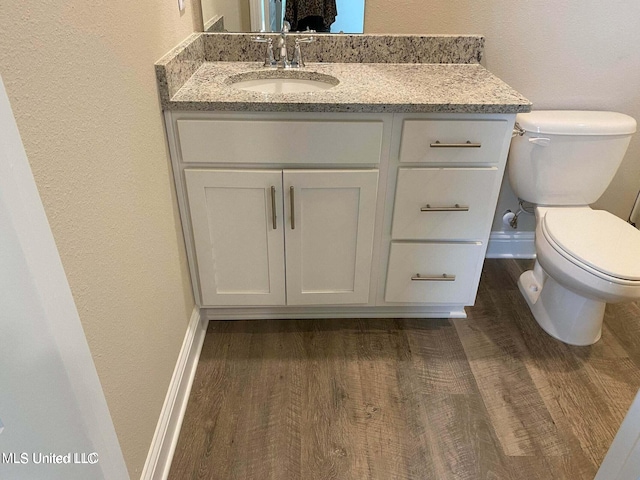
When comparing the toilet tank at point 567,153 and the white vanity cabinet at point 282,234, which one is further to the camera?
the toilet tank at point 567,153

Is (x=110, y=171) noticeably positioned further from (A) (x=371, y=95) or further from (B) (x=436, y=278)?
(B) (x=436, y=278)

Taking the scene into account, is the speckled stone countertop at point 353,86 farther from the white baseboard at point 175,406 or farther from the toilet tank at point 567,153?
the white baseboard at point 175,406

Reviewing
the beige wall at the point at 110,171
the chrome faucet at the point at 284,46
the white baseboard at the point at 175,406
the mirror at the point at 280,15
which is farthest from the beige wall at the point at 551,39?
the white baseboard at the point at 175,406

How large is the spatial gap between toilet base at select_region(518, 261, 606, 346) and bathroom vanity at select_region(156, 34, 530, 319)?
326 mm

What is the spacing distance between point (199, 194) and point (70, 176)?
0.73 metres

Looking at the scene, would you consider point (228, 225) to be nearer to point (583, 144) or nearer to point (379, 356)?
point (379, 356)

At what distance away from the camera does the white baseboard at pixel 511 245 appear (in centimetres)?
225

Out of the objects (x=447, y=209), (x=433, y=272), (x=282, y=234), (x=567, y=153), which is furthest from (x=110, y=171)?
(x=567, y=153)

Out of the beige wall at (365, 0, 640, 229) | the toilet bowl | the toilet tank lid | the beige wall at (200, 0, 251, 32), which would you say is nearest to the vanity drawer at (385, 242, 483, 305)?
the toilet bowl

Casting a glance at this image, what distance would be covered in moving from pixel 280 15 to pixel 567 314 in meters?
1.56

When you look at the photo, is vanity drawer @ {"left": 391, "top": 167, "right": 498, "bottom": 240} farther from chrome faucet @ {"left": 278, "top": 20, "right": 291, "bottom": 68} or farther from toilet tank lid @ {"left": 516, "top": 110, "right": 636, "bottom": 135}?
chrome faucet @ {"left": 278, "top": 20, "right": 291, "bottom": 68}

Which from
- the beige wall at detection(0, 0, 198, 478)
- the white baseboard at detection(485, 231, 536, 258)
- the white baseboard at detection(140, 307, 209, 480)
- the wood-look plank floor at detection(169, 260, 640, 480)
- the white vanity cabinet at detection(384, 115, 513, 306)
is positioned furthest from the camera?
the white baseboard at detection(485, 231, 536, 258)

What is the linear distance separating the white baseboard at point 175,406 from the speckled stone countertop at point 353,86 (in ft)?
2.55

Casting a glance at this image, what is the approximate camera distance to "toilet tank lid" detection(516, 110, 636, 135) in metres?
1.72
